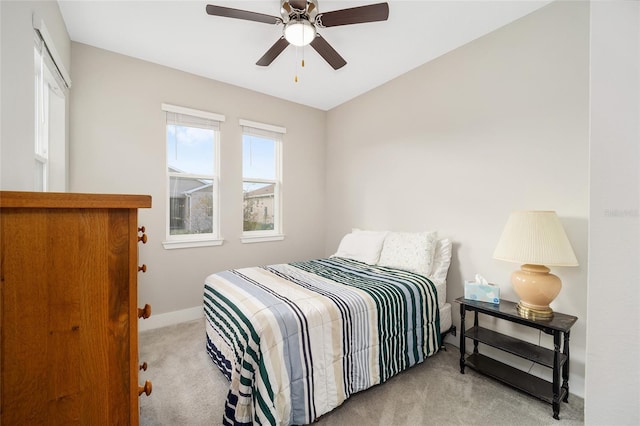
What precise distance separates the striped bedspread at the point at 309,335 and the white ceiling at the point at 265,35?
2170mm

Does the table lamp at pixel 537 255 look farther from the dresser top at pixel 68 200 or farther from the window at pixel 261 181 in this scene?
the window at pixel 261 181

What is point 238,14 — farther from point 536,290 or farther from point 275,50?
point 536,290

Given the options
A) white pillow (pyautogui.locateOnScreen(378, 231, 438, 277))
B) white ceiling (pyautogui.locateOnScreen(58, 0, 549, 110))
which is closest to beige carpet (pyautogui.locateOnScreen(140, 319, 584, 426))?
white pillow (pyautogui.locateOnScreen(378, 231, 438, 277))

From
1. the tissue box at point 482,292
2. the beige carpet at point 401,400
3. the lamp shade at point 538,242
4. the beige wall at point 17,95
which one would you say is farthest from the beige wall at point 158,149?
the lamp shade at point 538,242

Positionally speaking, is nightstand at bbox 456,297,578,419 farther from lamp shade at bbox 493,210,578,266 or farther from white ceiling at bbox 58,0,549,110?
white ceiling at bbox 58,0,549,110

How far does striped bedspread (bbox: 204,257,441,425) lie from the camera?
1473 mm

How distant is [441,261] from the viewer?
2.61 m

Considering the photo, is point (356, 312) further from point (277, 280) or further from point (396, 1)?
point (396, 1)

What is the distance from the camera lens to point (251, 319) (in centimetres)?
157

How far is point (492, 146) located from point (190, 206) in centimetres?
324

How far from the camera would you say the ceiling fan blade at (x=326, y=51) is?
200 cm

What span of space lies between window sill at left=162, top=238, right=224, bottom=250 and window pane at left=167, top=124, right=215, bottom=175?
819 mm

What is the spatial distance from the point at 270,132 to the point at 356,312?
2774 millimetres

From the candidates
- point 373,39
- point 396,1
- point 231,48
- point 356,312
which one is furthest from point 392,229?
point 231,48
